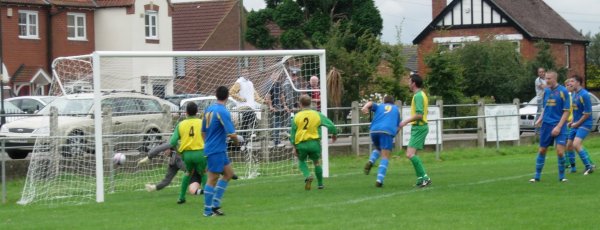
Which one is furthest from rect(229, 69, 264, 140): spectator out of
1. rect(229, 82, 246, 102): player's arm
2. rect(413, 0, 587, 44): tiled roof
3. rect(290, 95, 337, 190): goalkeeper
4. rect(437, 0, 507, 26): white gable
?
rect(437, 0, 507, 26): white gable

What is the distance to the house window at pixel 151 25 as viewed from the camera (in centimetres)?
5825

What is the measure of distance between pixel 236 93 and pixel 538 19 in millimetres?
52977

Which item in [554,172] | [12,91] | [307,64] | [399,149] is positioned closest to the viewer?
[554,172]

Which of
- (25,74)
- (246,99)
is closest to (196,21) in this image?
(25,74)

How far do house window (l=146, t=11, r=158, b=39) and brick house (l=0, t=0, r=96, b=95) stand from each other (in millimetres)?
3269

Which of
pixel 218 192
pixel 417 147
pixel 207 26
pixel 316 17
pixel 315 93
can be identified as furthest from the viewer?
pixel 207 26

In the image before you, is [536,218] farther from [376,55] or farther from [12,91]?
[12,91]

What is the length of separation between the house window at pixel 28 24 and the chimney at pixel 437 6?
94.6 ft

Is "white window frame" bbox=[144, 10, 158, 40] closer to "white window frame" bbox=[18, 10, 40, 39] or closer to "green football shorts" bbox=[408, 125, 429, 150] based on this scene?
"white window frame" bbox=[18, 10, 40, 39]

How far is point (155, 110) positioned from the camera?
Answer: 74.0ft

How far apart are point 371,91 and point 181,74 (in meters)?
17.8

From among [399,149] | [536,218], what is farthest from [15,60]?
[536,218]

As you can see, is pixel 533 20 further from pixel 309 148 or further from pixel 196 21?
pixel 309 148

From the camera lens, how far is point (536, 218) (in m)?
12.8
